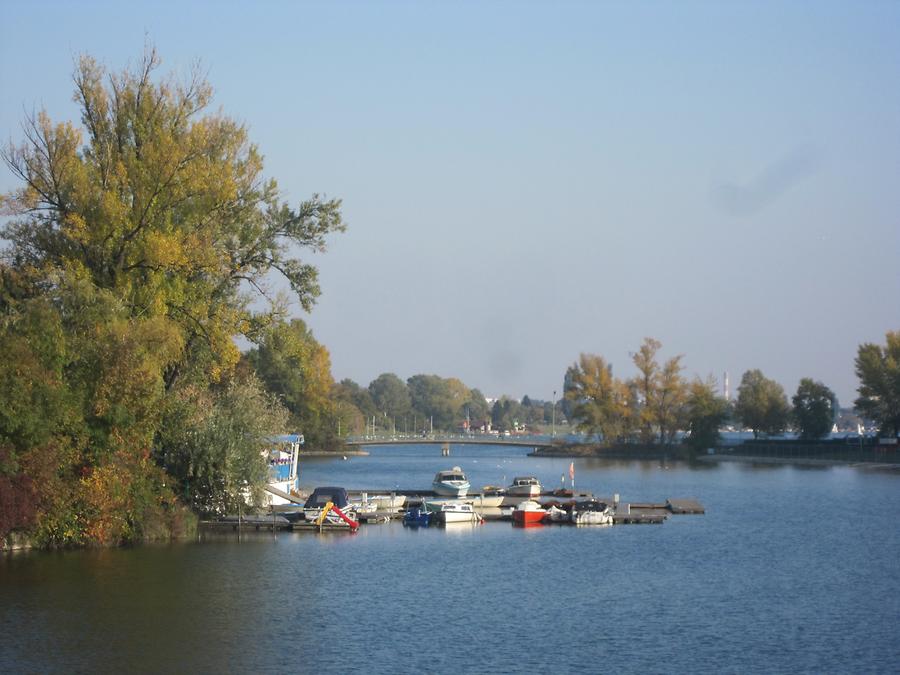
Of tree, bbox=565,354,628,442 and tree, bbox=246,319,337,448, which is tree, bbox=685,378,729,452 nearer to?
tree, bbox=565,354,628,442

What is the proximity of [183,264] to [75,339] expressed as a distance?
5286 mm

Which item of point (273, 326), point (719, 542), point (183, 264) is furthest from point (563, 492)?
point (183, 264)

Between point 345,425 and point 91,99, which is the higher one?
point 91,99

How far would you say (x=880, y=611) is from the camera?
34719 mm

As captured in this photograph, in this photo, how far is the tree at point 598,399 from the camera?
548ft

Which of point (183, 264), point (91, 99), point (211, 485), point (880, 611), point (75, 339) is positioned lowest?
point (880, 611)

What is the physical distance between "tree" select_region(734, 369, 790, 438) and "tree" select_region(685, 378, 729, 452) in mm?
8818

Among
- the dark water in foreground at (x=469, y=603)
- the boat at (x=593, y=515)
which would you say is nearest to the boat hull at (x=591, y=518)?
the boat at (x=593, y=515)

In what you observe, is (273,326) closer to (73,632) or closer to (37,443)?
(37,443)

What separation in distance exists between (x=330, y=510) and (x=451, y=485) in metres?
23.8

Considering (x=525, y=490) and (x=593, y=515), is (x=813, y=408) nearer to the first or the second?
(x=525, y=490)

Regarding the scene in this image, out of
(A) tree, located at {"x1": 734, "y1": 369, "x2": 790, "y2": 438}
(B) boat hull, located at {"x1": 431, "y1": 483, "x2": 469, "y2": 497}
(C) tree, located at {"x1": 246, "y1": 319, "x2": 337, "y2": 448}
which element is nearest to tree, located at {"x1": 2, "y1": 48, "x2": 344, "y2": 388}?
(B) boat hull, located at {"x1": 431, "y1": 483, "x2": 469, "y2": 497}

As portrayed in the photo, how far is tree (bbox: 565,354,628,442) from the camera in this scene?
167125mm

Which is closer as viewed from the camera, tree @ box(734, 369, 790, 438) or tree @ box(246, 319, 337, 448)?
tree @ box(246, 319, 337, 448)
